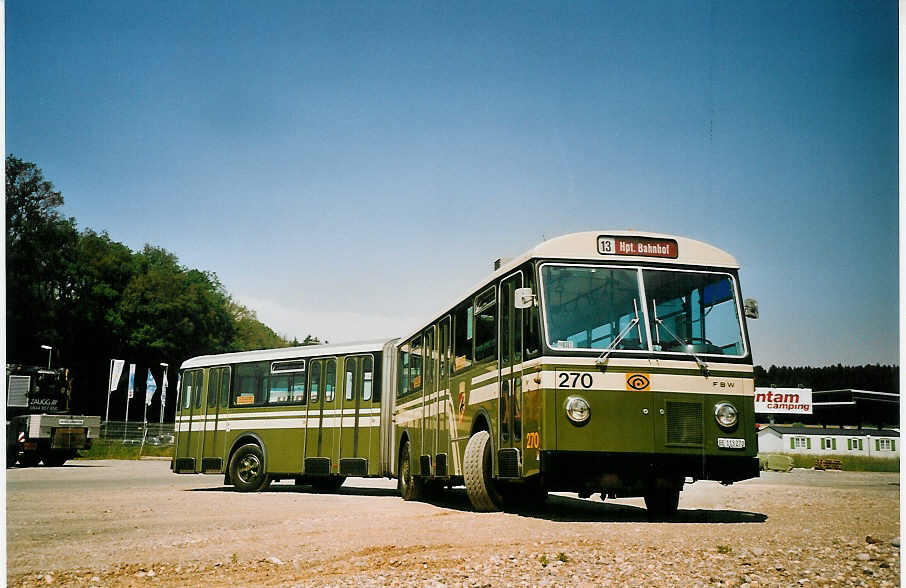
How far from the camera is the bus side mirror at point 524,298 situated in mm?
8734

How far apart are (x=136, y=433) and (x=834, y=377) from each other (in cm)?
1944

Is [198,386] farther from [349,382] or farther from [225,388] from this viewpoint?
[349,382]

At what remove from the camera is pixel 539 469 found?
834 centimetres

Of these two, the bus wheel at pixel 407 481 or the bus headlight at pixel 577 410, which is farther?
the bus wheel at pixel 407 481

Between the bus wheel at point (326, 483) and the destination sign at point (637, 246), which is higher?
the destination sign at point (637, 246)

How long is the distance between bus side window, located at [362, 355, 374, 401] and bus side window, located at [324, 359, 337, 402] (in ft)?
1.57

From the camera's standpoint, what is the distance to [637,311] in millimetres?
8773

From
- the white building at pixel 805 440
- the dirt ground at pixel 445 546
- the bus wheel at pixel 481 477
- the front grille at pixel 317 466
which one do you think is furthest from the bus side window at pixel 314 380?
the white building at pixel 805 440

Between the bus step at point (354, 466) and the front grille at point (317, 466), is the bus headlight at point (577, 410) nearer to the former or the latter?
the bus step at point (354, 466)

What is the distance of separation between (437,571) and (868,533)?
3.91 metres

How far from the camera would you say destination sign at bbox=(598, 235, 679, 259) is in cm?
898

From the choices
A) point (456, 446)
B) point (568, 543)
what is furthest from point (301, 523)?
point (568, 543)

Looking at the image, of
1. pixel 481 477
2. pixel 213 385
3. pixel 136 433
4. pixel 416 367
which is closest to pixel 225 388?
pixel 213 385

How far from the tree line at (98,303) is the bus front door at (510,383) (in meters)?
3.84
